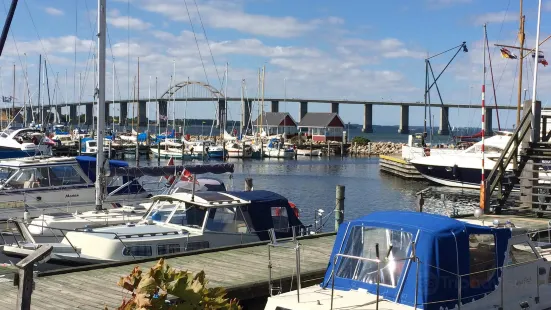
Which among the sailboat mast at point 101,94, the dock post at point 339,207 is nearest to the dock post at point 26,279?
the sailboat mast at point 101,94

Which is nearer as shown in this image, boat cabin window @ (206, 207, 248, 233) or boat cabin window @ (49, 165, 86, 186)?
boat cabin window @ (206, 207, 248, 233)

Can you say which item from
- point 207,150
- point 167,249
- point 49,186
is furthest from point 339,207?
point 207,150

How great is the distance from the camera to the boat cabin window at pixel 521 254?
11906 mm

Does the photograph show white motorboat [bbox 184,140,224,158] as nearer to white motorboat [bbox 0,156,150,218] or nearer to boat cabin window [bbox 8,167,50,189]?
white motorboat [bbox 0,156,150,218]

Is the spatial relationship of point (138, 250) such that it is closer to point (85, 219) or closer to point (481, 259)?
point (85, 219)

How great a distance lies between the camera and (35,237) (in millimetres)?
18906

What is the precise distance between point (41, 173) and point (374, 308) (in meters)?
19.0

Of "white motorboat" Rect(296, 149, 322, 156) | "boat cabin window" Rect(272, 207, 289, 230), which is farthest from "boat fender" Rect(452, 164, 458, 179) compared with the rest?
"white motorboat" Rect(296, 149, 322, 156)

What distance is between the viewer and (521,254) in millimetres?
12172

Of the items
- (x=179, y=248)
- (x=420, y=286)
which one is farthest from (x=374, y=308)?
(x=179, y=248)

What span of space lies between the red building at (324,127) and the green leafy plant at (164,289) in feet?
356

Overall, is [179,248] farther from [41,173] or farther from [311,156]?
[311,156]

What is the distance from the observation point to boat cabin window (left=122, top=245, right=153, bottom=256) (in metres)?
17.0

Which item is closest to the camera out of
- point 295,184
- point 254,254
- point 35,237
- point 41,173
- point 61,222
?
point 254,254
